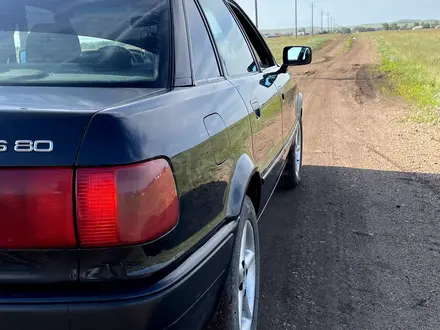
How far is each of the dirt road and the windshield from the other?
164 cm

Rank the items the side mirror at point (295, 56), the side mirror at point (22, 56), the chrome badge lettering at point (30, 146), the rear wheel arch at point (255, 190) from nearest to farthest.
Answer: the chrome badge lettering at point (30, 146)
the side mirror at point (22, 56)
the rear wheel arch at point (255, 190)
the side mirror at point (295, 56)

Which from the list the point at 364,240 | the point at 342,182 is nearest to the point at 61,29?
the point at 364,240

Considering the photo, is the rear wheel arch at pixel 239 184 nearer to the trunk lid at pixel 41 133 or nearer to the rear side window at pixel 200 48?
the rear side window at pixel 200 48

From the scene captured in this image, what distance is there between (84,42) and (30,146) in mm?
965

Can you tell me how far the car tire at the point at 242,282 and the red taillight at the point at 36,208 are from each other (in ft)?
2.67

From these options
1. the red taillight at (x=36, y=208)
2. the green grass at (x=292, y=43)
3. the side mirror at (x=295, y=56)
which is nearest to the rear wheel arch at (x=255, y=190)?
the red taillight at (x=36, y=208)

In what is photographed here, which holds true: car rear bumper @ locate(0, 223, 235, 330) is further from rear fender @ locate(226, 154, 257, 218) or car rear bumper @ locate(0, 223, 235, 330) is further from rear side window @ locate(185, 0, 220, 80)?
rear side window @ locate(185, 0, 220, 80)

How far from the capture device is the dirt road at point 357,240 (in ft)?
9.70

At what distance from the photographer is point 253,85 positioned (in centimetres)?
304

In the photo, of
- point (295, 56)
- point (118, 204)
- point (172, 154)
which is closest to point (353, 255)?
point (295, 56)

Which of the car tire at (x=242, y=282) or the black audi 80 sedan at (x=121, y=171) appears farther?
the car tire at (x=242, y=282)

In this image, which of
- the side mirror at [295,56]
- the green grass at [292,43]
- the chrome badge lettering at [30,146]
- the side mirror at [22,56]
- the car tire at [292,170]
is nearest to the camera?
the chrome badge lettering at [30,146]

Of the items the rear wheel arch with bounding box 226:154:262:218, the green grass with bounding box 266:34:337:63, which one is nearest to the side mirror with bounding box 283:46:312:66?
the rear wheel arch with bounding box 226:154:262:218

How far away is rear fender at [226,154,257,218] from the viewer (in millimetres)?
2137
